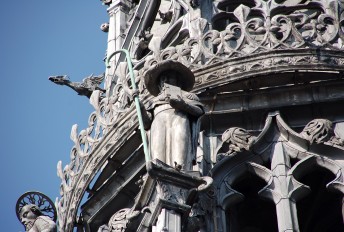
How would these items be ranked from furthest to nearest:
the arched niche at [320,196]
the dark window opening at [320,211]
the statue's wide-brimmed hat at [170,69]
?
1. the dark window opening at [320,211]
2. the arched niche at [320,196]
3. the statue's wide-brimmed hat at [170,69]

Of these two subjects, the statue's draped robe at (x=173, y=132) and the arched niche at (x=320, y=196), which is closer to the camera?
the statue's draped robe at (x=173, y=132)

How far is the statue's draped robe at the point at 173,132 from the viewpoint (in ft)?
65.4

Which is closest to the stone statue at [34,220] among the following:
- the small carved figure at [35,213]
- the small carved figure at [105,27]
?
the small carved figure at [35,213]

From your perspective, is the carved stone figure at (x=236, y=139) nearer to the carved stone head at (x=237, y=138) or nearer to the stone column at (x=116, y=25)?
the carved stone head at (x=237, y=138)

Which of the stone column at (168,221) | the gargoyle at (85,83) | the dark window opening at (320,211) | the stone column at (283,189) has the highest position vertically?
the gargoyle at (85,83)

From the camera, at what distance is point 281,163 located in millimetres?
21203

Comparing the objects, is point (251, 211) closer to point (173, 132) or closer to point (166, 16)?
point (173, 132)

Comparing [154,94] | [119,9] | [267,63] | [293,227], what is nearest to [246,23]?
[267,63]

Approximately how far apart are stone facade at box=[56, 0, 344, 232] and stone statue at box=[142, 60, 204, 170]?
40cm

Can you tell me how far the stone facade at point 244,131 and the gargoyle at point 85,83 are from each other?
5.43 feet

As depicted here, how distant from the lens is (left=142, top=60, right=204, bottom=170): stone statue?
20.0m

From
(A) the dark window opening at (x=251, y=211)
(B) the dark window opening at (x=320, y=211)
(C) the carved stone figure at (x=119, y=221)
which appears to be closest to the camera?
(A) the dark window opening at (x=251, y=211)

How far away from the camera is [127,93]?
2295cm

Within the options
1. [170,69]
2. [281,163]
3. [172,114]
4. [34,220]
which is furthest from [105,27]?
[172,114]
